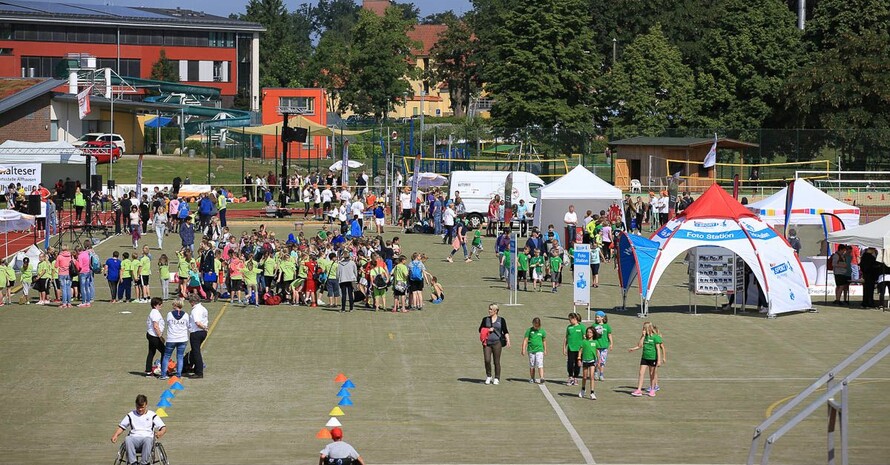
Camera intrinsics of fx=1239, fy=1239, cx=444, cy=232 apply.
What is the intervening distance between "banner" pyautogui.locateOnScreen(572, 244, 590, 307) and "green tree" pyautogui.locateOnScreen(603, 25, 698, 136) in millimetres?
49136

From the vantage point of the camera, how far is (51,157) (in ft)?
184

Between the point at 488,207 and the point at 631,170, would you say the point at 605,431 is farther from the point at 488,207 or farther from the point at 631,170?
the point at 631,170

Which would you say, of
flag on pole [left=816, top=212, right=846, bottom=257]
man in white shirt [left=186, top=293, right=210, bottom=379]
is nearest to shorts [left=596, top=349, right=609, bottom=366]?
man in white shirt [left=186, top=293, right=210, bottom=379]

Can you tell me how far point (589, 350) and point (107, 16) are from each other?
9072 cm

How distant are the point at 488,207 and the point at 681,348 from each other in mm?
22134

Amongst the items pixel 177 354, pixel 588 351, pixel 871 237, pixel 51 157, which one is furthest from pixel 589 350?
pixel 51 157

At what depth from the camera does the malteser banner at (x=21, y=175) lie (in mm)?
53188

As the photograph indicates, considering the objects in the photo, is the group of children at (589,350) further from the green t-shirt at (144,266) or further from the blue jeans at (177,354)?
the green t-shirt at (144,266)

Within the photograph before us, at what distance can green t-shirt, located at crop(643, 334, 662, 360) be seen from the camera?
844 inches

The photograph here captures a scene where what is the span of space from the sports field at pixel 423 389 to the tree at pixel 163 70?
7532 centimetres

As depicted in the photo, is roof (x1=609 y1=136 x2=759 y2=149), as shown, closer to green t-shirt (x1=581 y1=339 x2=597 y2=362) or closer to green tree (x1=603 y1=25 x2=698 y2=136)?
green tree (x1=603 y1=25 x2=698 y2=136)

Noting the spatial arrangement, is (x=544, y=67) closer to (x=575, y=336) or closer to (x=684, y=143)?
(x=684, y=143)

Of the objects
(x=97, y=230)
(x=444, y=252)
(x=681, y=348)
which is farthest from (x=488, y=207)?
(x=681, y=348)

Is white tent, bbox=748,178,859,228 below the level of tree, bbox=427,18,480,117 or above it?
below
